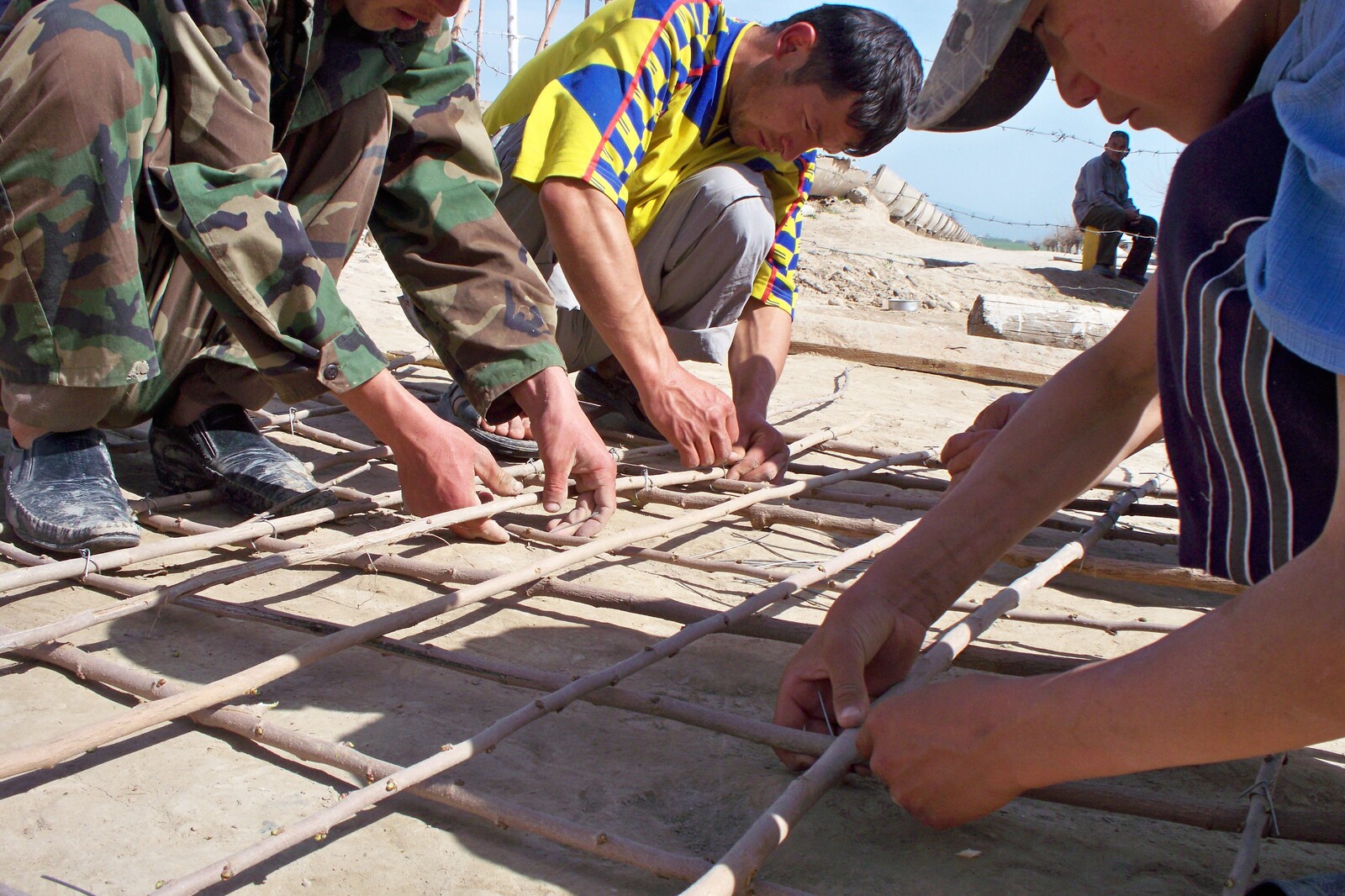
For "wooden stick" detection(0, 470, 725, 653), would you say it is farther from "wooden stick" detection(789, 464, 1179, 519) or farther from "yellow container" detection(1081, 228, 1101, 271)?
"yellow container" detection(1081, 228, 1101, 271)

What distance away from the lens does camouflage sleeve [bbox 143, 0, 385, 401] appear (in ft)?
4.73

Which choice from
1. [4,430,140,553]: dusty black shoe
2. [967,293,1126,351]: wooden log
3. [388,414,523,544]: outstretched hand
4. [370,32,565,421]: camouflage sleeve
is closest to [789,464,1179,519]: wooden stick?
[370,32,565,421]: camouflage sleeve

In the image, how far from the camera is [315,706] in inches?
43.9

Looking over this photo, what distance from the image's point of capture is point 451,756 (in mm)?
914

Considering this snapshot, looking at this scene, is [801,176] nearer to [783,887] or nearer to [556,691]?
[556,691]

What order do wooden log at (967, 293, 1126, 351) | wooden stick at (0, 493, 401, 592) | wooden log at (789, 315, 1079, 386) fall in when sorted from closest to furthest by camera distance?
wooden stick at (0, 493, 401, 592)
wooden log at (789, 315, 1079, 386)
wooden log at (967, 293, 1126, 351)

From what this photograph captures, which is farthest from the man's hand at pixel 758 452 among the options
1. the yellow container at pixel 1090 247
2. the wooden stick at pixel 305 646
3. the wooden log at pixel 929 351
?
the yellow container at pixel 1090 247

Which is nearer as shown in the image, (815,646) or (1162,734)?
(1162,734)

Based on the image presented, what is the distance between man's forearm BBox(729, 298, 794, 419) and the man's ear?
583 millimetres

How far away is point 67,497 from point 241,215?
477mm

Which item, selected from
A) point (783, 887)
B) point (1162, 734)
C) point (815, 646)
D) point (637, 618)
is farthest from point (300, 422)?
point (1162, 734)

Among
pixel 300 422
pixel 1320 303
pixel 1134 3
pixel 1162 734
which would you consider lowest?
pixel 300 422

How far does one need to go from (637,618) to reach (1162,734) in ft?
2.78

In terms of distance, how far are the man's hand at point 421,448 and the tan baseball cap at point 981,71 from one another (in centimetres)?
78
